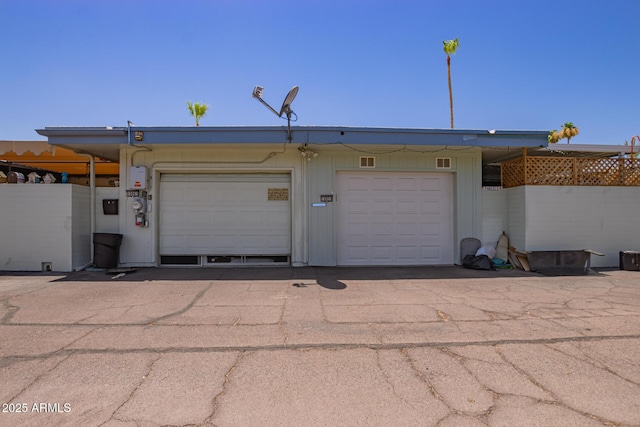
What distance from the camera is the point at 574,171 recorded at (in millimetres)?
8727

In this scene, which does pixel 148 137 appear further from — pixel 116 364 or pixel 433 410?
pixel 433 410

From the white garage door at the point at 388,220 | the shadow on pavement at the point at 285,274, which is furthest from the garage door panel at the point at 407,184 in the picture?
the shadow on pavement at the point at 285,274

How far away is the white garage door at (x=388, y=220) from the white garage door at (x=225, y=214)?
1596mm

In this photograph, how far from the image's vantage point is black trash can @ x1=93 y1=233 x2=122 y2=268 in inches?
322

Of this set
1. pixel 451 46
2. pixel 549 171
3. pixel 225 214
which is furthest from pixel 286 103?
pixel 451 46

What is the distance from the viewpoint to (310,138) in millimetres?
7832

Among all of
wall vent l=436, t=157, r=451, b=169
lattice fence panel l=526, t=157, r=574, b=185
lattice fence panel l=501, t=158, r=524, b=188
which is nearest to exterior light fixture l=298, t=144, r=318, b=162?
wall vent l=436, t=157, r=451, b=169

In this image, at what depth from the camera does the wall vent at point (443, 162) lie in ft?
29.5

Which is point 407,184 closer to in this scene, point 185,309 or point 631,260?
point 631,260

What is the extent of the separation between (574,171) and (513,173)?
144 cm

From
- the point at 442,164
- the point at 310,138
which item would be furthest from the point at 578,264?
the point at 310,138

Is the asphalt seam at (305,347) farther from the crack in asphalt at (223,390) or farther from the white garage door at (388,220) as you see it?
the white garage door at (388,220)

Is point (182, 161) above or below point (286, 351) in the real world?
above

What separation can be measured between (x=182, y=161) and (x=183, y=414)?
7.37 meters
